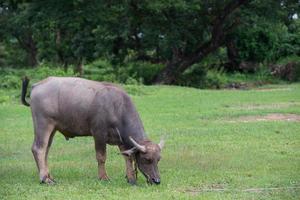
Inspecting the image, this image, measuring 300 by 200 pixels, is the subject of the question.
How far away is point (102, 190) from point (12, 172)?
2332 millimetres

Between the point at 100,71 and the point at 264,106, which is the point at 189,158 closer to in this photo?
the point at 264,106

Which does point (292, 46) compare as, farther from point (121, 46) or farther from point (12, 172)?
point (12, 172)

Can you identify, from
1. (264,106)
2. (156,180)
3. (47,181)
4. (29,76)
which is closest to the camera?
(156,180)

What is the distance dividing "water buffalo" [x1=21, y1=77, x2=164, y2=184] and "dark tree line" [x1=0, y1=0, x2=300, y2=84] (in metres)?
19.2

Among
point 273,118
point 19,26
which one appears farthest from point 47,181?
point 19,26

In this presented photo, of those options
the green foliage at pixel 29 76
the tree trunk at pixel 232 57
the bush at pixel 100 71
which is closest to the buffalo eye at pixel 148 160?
the green foliage at pixel 29 76

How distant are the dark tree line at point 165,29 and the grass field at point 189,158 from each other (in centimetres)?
1023

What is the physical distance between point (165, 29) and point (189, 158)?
20517 millimetres

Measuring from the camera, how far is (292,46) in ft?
129

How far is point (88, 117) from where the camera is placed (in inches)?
406

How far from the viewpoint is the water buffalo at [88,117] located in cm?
1020

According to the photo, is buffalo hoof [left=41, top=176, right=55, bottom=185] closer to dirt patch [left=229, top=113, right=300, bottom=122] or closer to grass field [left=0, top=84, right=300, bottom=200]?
grass field [left=0, top=84, right=300, bottom=200]

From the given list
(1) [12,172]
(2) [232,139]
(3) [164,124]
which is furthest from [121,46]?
(1) [12,172]

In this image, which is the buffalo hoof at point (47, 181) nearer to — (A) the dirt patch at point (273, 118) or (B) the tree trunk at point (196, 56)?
(A) the dirt patch at point (273, 118)
